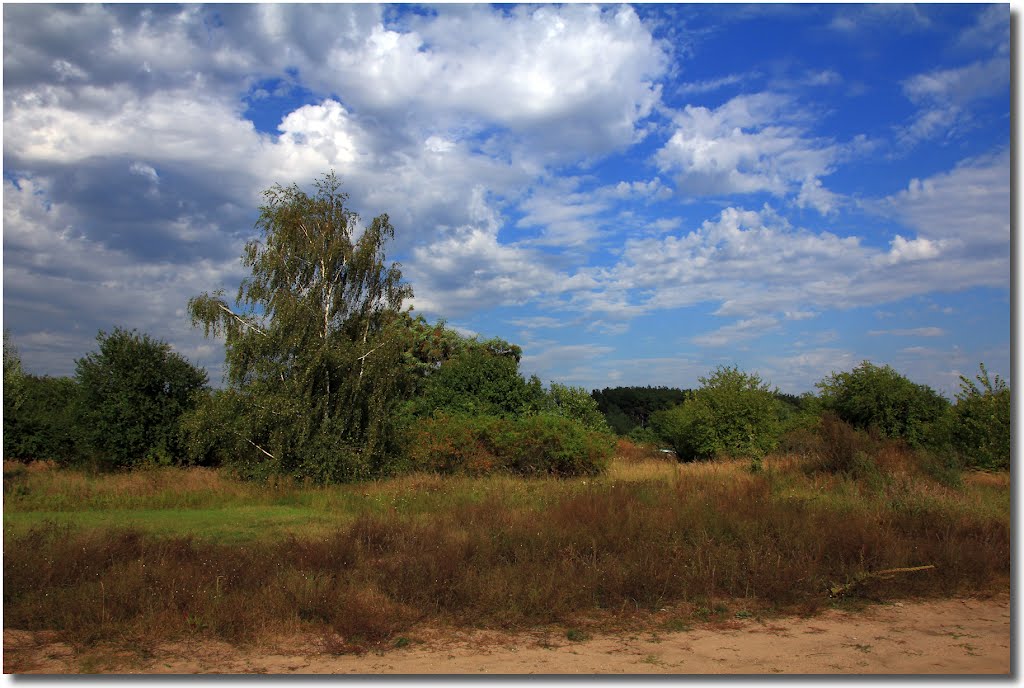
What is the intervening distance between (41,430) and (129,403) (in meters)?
5.78

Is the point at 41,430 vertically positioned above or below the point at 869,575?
above

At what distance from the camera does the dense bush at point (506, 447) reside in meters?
21.7

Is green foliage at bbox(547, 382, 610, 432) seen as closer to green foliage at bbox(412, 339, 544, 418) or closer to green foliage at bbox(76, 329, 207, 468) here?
green foliage at bbox(412, 339, 544, 418)

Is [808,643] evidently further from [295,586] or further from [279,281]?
[279,281]

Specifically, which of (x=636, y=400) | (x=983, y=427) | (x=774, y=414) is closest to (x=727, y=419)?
(x=774, y=414)

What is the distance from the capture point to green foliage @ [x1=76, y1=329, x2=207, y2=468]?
72.9 ft

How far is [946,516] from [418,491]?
10981 mm

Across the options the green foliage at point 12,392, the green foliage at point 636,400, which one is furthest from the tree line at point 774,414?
the green foliage at point 636,400

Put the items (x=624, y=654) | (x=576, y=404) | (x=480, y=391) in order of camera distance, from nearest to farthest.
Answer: (x=624, y=654) → (x=480, y=391) → (x=576, y=404)

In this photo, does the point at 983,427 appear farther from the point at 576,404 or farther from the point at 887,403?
the point at 576,404

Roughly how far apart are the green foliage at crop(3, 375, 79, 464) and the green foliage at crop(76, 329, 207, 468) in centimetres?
142

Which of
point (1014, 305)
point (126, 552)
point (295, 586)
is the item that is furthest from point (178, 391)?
point (1014, 305)

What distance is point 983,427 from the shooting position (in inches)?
839

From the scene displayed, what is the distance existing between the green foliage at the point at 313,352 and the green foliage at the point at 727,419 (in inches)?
663
